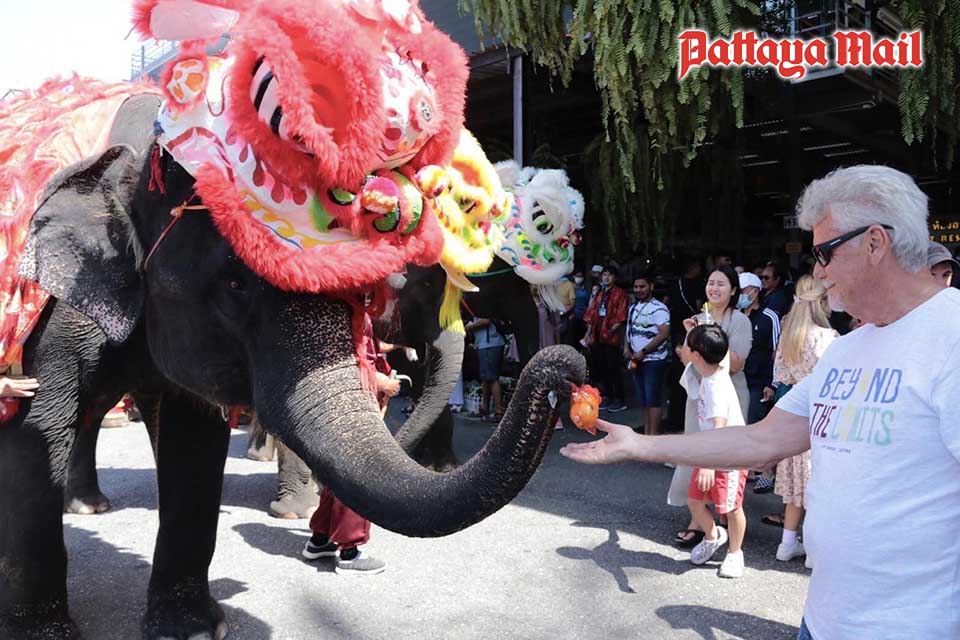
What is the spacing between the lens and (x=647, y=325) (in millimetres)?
7625

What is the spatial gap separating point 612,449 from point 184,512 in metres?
2.02

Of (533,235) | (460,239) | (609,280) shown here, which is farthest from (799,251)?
(460,239)

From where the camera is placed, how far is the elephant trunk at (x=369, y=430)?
1723 millimetres

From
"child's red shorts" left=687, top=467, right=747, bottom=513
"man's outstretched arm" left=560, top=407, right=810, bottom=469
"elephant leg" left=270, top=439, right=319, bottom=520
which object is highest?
"man's outstretched arm" left=560, top=407, right=810, bottom=469

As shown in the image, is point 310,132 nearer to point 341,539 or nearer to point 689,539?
point 341,539

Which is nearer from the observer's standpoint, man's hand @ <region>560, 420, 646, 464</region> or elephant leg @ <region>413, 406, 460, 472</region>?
man's hand @ <region>560, 420, 646, 464</region>

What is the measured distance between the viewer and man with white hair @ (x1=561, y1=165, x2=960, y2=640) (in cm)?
169

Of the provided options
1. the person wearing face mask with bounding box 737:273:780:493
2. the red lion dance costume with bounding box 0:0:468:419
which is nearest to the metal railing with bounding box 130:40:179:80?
the red lion dance costume with bounding box 0:0:468:419

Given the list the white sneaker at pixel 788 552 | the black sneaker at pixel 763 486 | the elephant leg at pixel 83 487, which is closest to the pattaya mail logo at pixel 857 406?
the white sneaker at pixel 788 552

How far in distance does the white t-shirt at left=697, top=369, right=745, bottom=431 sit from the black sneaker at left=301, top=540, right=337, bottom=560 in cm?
221

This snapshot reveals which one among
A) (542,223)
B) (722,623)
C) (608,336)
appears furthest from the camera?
(608,336)

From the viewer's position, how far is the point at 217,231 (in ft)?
7.86

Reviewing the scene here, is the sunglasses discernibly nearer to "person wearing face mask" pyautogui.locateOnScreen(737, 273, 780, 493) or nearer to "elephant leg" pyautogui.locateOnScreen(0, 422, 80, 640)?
"elephant leg" pyautogui.locateOnScreen(0, 422, 80, 640)

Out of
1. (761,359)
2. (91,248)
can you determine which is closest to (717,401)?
(761,359)
